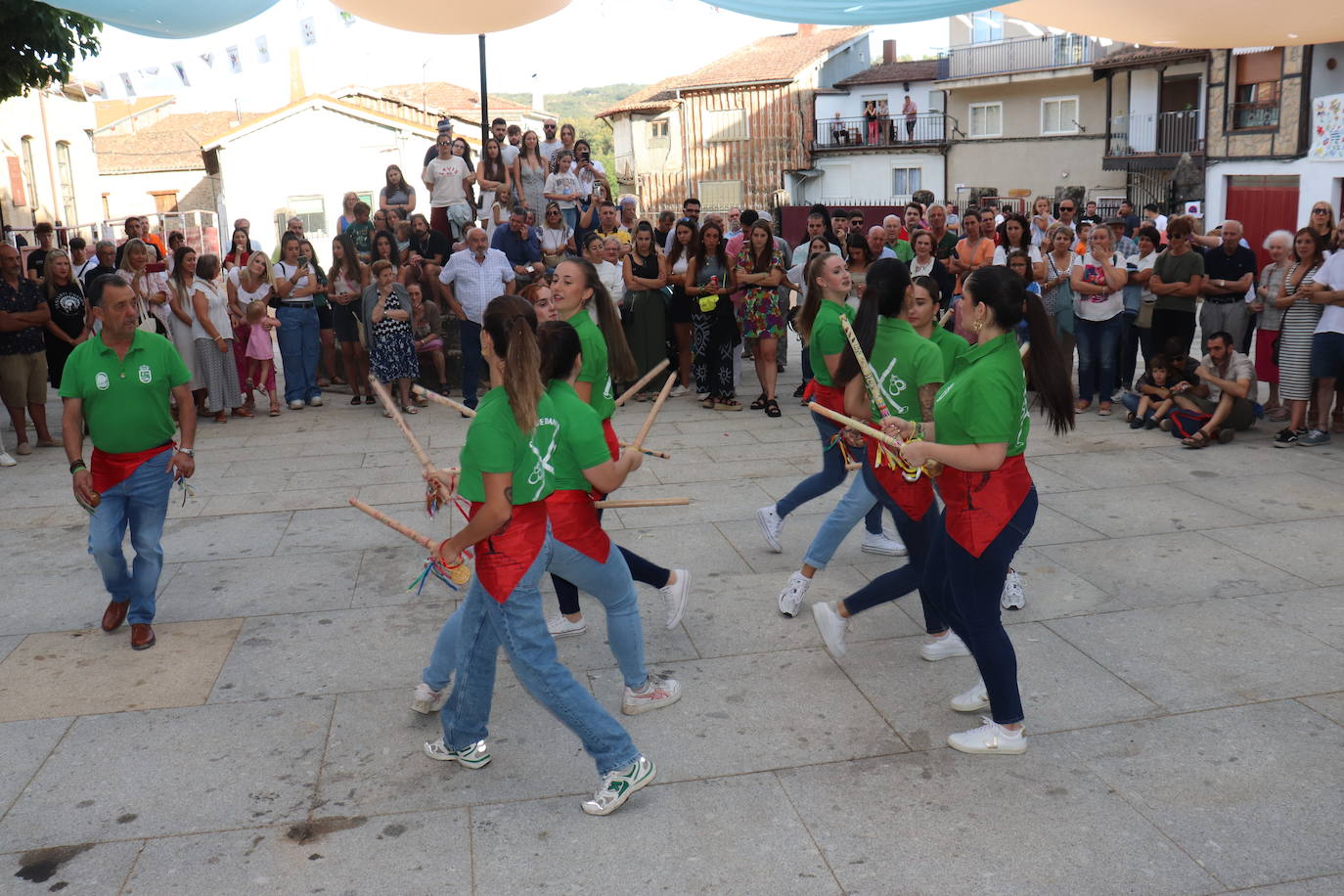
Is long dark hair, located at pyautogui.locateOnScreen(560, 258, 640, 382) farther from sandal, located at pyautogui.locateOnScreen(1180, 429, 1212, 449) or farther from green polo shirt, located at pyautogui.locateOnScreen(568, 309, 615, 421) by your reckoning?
sandal, located at pyautogui.locateOnScreen(1180, 429, 1212, 449)

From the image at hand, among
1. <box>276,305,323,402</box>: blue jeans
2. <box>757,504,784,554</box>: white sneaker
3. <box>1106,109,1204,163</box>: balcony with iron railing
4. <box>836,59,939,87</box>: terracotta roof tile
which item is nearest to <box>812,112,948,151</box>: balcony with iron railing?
<box>836,59,939,87</box>: terracotta roof tile

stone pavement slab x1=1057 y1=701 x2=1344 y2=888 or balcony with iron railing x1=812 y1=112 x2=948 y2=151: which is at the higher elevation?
balcony with iron railing x1=812 y1=112 x2=948 y2=151

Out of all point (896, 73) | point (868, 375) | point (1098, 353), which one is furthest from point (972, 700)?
point (896, 73)

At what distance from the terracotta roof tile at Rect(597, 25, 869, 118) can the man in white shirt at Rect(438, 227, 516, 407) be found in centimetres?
3243

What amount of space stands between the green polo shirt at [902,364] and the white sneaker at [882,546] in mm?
1629

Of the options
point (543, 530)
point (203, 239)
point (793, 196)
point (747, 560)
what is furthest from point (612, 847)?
point (793, 196)

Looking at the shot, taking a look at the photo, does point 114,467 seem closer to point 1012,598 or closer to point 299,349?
point 1012,598

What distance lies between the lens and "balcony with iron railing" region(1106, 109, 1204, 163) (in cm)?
2967

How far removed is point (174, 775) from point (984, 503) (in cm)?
311

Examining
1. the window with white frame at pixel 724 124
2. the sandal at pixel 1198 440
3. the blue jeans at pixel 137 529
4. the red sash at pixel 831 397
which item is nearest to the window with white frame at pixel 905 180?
the window with white frame at pixel 724 124

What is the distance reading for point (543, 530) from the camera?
3.80 metres

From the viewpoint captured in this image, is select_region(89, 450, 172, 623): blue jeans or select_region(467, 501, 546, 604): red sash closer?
select_region(467, 501, 546, 604): red sash

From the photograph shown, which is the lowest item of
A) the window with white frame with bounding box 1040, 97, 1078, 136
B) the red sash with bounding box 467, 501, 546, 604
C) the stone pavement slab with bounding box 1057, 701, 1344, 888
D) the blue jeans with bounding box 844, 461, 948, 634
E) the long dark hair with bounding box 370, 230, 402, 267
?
the stone pavement slab with bounding box 1057, 701, 1344, 888

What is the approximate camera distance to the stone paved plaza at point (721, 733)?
11.6ft
